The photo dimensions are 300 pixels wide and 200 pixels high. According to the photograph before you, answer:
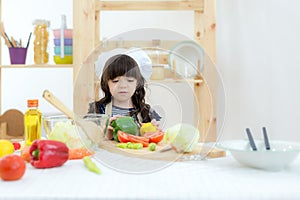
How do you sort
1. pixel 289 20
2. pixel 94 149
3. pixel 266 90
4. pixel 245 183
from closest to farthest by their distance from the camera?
pixel 245 183 → pixel 94 149 → pixel 289 20 → pixel 266 90

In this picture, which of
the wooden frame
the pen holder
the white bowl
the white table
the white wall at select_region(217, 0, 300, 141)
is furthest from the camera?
the pen holder

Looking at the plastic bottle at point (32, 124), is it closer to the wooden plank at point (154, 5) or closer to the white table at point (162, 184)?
the white table at point (162, 184)

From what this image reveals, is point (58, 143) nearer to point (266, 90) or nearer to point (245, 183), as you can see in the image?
point (245, 183)

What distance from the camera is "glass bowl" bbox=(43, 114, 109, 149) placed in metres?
1.08

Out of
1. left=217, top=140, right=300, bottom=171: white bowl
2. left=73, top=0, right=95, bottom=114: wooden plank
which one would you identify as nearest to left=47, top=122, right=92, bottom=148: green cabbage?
left=217, top=140, right=300, bottom=171: white bowl

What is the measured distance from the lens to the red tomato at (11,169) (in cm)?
83

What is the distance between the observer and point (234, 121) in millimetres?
2773

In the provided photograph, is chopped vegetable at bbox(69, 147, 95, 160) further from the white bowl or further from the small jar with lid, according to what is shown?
the small jar with lid

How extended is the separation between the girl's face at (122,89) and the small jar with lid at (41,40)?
154 cm

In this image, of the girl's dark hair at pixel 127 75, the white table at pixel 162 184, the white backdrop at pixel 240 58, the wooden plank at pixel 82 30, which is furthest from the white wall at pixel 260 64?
the white table at pixel 162 184

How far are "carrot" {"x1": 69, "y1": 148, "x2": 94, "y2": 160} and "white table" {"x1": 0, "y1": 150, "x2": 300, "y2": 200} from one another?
8 cm

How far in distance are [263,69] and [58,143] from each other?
1737mm

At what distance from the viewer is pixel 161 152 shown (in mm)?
1062

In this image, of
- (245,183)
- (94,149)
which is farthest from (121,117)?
(245,183)
